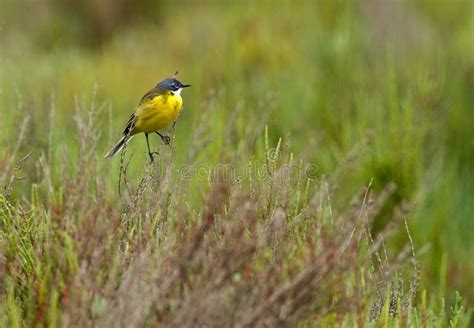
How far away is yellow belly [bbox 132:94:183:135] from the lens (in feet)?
11.8

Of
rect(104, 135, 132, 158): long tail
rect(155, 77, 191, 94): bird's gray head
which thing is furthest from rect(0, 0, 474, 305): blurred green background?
rect(155, 77, 191, 94): bird's gray head

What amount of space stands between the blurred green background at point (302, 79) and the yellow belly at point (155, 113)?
0.39ft

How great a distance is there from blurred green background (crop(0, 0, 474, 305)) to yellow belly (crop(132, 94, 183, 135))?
0.39ft

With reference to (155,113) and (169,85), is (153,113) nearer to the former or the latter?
(155,113)

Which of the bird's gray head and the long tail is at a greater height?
the bird's gray head

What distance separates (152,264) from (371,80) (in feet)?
13.7

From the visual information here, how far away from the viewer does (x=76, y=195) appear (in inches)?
107

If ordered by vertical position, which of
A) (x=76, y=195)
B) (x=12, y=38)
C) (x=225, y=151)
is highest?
(x=76, y=195)

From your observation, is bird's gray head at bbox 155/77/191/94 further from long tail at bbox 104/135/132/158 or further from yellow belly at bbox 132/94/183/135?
long tail at bbox 104/135/132/158

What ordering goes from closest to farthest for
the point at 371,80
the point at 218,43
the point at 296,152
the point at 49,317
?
the point at 49,317
the point at 296,152
the point at 371,80
the point at 218,43

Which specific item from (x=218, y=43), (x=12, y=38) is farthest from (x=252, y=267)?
(x=12, y=38)

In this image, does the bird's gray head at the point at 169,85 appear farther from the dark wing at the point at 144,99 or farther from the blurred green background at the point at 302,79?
the blurred green background at the point at 302,79

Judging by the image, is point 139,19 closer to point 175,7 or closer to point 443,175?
point 175,7

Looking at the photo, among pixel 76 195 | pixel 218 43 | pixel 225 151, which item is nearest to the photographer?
pixel 76 195
